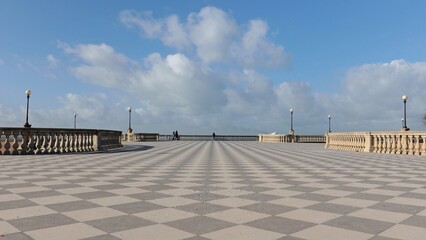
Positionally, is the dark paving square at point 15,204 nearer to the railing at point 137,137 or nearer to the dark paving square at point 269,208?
the dark paving square at point 269,208

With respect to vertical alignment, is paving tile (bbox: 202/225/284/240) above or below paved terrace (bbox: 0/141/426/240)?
below

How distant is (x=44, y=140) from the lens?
59.6 feet

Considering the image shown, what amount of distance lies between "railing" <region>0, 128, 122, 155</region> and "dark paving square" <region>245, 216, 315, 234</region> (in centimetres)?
1568

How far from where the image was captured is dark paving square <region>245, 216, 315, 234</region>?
4.35 metres

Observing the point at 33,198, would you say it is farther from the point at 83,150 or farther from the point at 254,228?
the point at 83,150

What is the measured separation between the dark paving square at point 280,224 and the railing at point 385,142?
17502 mm

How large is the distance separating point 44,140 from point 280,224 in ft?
54.4

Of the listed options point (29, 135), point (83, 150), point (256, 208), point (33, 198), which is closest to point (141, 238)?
point (256, 208)

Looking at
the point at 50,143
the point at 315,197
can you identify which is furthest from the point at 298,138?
the point at 315,197

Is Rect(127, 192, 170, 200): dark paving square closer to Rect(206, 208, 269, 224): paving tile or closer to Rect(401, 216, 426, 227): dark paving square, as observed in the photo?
Rect(206, 208, 269, 224): paving tile

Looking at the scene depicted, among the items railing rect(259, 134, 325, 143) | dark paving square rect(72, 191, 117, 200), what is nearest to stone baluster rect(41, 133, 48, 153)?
dark paving square rect(72, 191, 117, 200)

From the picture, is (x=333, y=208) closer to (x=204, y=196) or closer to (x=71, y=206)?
(x=204, y=196)

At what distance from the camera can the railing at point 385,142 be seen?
64.2 feet

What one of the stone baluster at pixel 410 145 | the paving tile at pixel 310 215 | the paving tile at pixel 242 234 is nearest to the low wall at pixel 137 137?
the stone baluster at pixel 410 145
